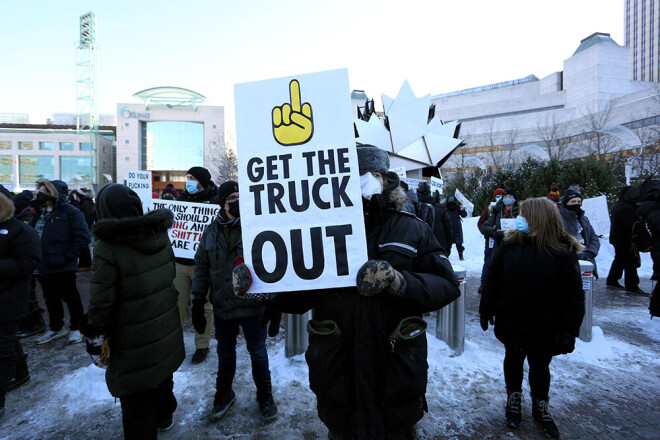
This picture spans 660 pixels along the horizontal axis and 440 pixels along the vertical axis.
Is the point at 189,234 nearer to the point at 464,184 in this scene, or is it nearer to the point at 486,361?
the point at 486,361

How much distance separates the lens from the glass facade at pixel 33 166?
6066 centimetres

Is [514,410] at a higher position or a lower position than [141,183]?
lower

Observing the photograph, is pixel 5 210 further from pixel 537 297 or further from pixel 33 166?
pixel 33 166

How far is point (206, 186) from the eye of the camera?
493 cm

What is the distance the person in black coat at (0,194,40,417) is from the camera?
3189mm

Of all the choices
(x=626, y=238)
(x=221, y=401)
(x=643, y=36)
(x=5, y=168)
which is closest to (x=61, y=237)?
(x=221, y=401)

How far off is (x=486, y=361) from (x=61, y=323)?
5.80 meters

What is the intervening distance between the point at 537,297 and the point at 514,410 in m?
1.06

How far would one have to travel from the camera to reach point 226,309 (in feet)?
10.3

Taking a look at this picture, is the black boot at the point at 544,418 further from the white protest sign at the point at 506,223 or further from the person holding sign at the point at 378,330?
A: the white protest sign at the point at 506,223

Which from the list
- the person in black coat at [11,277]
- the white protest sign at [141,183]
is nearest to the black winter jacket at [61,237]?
the white protest sign at [141,183]

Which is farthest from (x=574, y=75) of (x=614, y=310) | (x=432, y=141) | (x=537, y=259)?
(x=537, y=259)

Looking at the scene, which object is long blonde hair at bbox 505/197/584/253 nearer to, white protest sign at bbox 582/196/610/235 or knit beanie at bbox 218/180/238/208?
knit beanie at bbox 218/180/238/208

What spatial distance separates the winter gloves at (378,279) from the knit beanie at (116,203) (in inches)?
72.1
